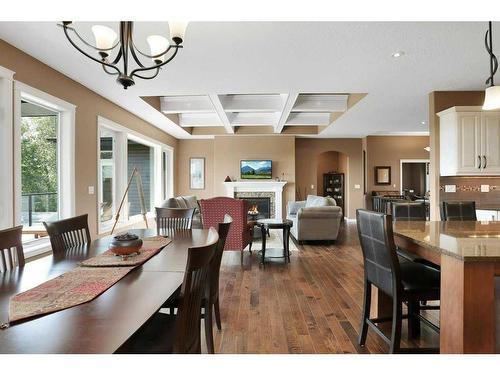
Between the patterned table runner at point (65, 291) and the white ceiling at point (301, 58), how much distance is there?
210 centimetres

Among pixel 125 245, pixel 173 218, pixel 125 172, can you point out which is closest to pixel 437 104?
pixel 173 218

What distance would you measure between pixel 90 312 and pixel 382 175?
30.1 ft

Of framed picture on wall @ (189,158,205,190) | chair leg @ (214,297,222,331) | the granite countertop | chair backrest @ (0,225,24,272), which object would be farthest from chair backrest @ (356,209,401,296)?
framed picture on wall @ (189,158,205,190)

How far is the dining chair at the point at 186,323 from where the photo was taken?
42.6 inches

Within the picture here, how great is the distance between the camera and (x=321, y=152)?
949 cm

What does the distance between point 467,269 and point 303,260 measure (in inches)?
135

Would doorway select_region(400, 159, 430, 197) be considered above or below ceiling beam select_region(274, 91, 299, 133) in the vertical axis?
below

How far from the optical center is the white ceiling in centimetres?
260

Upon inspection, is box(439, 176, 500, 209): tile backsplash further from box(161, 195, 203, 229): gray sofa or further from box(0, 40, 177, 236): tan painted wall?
box(0, 40, 177, 236): tan painted wall

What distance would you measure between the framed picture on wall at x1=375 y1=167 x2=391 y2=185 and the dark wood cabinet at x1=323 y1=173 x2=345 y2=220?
1409 millimetres

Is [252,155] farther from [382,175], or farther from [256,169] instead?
[382,175]

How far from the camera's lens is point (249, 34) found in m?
2.67
